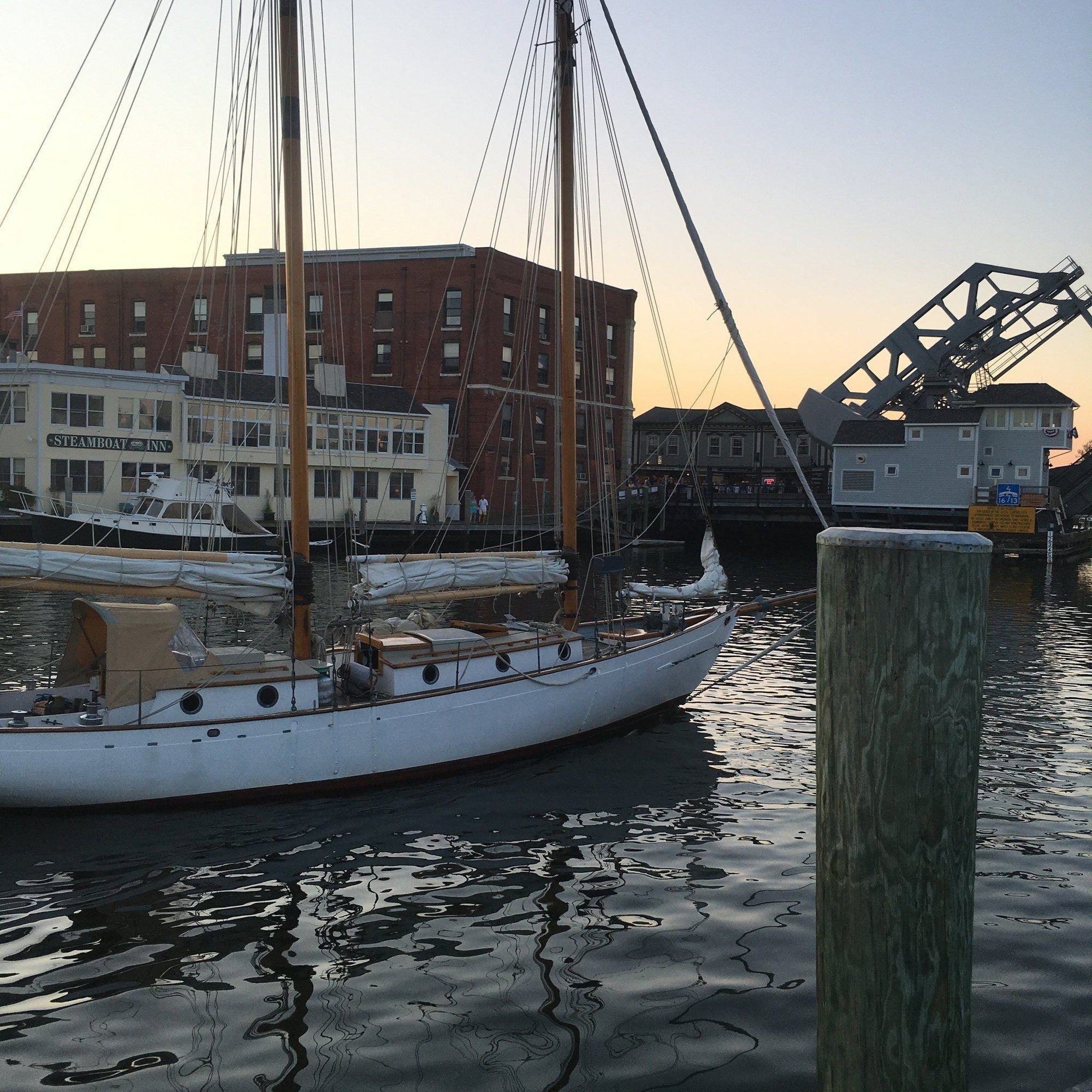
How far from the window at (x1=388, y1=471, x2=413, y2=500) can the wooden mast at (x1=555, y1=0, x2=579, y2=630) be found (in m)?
40.4

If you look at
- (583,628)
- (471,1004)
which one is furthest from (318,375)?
(471,1004)

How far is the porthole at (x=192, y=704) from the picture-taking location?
13961 mm

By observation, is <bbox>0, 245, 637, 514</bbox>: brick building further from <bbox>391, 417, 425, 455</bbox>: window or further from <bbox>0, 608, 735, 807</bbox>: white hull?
<bbox>0, 608, 735, 807</bbox>: white hull

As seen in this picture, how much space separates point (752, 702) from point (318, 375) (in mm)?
14227

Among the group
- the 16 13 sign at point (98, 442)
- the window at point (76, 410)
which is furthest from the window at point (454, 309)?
the window at point (76, 410)

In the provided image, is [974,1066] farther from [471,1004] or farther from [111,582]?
[111,582]

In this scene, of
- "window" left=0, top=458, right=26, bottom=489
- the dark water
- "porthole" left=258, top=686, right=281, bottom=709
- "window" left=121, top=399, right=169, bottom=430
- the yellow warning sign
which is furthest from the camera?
the yellow warning sign

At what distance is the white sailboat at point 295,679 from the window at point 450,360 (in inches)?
1861

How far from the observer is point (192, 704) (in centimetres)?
1400

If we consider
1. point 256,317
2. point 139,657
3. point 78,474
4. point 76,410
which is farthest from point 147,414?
point 139,657

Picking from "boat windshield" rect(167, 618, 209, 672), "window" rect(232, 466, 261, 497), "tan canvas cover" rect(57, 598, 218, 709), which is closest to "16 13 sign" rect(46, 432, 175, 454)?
"window" rect(232, 466, 261, 497)

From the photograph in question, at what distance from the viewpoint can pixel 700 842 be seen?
1305 cm

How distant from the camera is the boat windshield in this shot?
574 inches

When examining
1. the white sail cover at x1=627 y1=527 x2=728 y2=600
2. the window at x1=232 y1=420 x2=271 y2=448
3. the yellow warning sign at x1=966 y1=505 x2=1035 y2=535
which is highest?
the window at x1=232 y1=420 x2=271 y2=448
